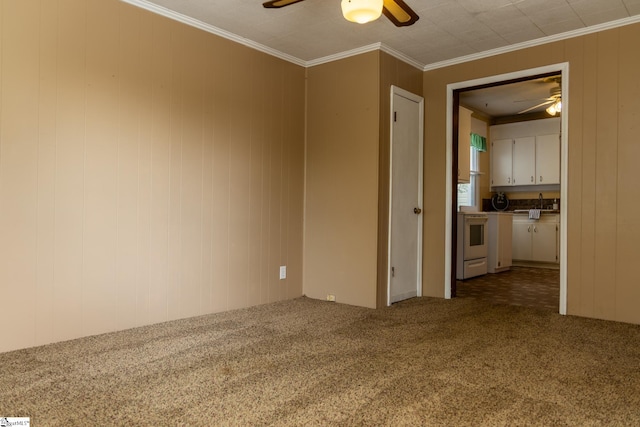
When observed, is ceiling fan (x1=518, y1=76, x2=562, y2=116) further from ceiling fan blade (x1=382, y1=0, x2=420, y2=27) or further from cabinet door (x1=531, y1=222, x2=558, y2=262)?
ceiling fan blade (x1=382, y1=0, x2=420, y2=27)

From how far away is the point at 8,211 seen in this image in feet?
8.86

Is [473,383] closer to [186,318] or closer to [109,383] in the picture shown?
[109,383]

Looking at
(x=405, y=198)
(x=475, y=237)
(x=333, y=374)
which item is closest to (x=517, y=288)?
(x=475, y=237)

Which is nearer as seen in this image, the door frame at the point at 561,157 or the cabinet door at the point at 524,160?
the door frame at the point at 561,157

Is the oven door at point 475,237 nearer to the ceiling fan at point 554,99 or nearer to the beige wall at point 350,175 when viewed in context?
the ceiling fan at point 554,99

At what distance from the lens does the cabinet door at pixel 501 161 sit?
25.2ft

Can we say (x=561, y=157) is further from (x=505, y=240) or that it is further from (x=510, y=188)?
(x=510, y=188)

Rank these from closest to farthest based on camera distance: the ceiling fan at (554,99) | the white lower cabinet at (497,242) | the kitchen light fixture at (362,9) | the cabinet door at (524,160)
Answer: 1. the kitchen light fixture at (362,9)
2. the ceiling fan at (554,99)
3. the white lower cabinet at (497,242)
4. the cabinet door at (524,160)

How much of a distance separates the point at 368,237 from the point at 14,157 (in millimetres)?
2714

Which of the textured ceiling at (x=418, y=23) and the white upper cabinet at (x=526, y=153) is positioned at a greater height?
the textured ceiling at (x=418, y=23)

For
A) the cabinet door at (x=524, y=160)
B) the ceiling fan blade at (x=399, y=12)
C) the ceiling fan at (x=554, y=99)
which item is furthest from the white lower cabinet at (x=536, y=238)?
the ceiling fan blade at (x=399, y=12)

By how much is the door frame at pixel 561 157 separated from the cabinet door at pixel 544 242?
3236mm

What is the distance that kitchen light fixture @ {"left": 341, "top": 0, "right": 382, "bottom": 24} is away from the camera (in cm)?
227

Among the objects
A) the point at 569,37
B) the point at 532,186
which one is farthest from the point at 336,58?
the point at 532,186
